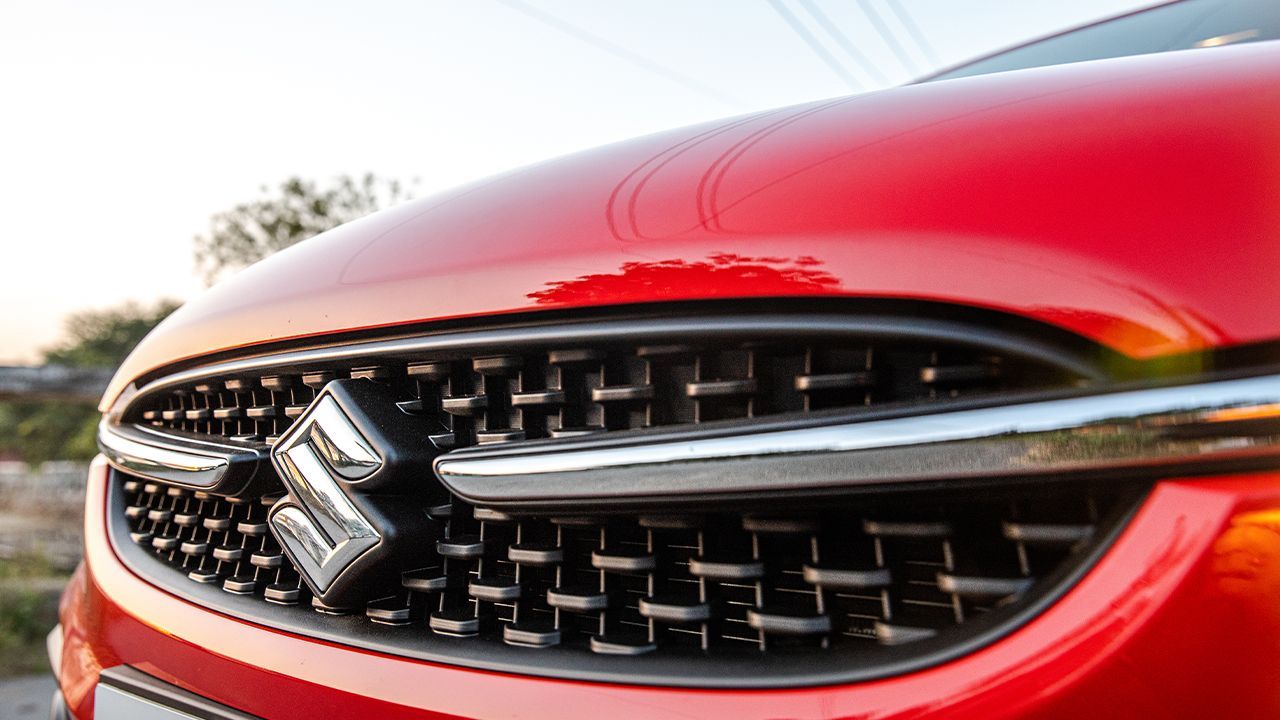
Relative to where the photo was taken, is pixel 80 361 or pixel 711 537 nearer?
pixel 711 537

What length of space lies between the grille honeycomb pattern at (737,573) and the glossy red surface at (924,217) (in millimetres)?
134

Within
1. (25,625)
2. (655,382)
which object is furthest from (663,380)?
(25,625)

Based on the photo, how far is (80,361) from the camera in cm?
1502

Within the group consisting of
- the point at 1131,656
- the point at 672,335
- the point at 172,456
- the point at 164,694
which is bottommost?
the point at 164,694

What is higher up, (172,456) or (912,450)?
(912,450)

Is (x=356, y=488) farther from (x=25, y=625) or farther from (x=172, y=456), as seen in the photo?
(x=25, y=625)

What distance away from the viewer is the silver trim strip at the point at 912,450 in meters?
0.45

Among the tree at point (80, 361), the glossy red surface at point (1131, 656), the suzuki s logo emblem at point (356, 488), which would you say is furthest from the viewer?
the tree at point (80, 361)

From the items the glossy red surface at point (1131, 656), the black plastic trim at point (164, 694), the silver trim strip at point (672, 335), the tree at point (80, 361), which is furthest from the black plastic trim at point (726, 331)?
the tree at point (80, 361)

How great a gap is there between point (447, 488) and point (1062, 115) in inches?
23.4

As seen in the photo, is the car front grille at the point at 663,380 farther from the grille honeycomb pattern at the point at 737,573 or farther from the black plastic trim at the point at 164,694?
the black plastic trim at the point at 164,694

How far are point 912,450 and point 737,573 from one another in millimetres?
177

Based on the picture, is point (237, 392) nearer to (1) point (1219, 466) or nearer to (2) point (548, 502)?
(2) point (548, 502)

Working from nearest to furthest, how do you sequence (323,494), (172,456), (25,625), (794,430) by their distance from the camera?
(794,430) → (323,494) → (172,456) → (25,625)
